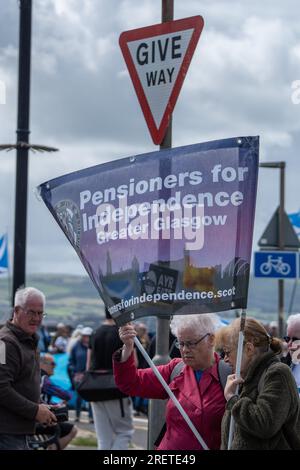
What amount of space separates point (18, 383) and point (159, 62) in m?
2.22

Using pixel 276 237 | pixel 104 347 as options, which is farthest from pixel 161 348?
pixel 276 237

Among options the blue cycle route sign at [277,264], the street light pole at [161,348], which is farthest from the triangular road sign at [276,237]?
the street light pole at [161,348]

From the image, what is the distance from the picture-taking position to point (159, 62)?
21.2 ft

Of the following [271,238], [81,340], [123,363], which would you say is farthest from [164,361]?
[81,340]

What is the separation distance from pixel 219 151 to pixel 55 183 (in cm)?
96

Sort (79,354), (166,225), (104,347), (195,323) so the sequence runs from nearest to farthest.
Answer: (166,225) → (195,323) → (104,347) → (79,354)

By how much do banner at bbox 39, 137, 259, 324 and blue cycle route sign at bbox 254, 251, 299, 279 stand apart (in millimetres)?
10816

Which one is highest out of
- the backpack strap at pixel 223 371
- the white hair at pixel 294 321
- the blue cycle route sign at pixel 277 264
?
the blue cycle route sign at pixel 277 264

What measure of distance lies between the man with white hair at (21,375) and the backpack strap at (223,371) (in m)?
1.31

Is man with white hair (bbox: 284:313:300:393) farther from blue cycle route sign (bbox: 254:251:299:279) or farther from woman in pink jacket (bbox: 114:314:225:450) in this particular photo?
blue cycle route sign (bbox: 254:251:299:279)

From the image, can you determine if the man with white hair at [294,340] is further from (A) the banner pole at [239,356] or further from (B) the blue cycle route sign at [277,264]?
(B) the blue cycle route sign at [277,264]

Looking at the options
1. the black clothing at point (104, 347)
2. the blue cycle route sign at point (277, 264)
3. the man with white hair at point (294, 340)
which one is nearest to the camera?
the man with white hair at point (294, 340)

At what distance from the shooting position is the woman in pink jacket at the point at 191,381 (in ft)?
19.1

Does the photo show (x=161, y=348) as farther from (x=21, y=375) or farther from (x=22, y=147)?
(x=22, y=147)
